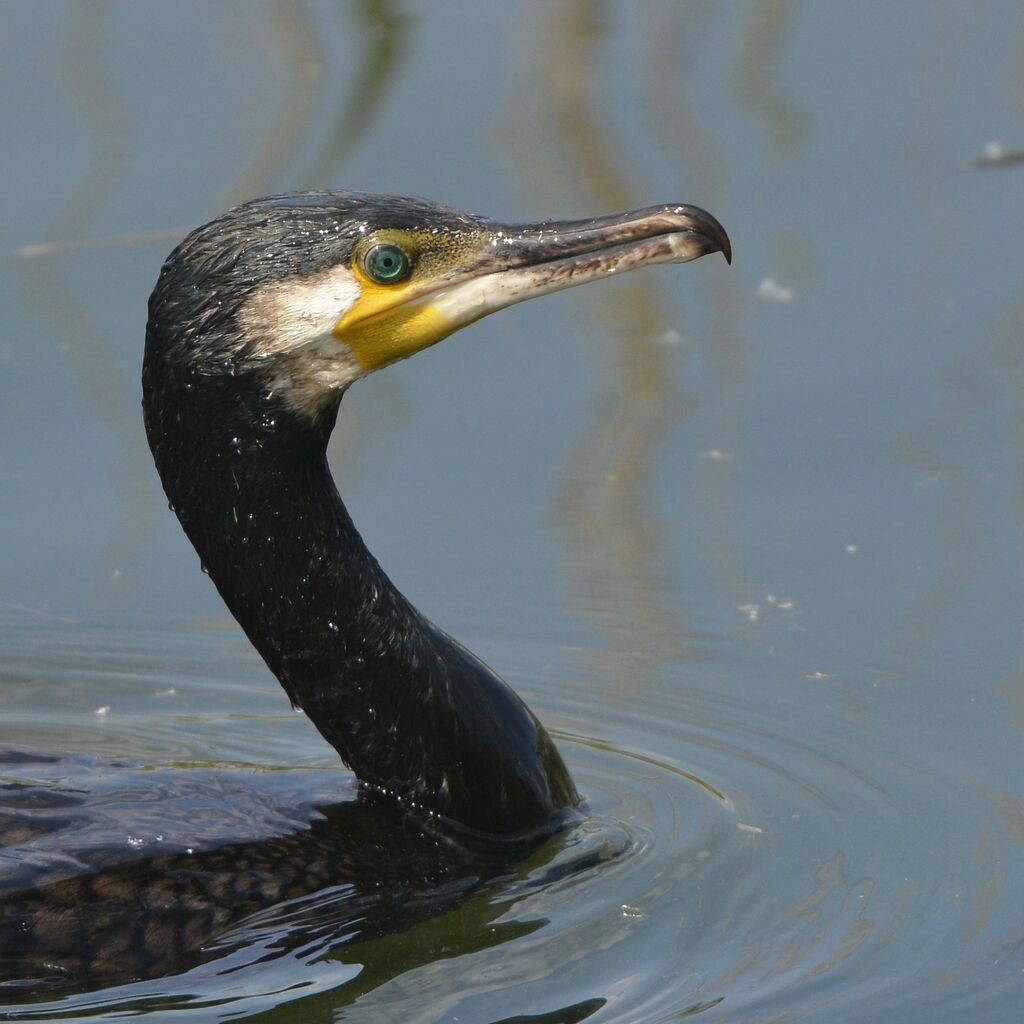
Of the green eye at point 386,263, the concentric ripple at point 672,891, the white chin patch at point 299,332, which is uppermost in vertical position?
the green eye at point 386,263

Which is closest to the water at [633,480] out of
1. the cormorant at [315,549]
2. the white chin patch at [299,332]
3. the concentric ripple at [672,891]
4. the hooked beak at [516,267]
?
the concentric ripple at [672,891]

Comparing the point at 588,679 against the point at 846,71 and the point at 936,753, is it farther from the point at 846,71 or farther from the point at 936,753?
the point at 846,71

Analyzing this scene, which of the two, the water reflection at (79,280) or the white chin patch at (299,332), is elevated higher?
→ the water reflection at (79,280)

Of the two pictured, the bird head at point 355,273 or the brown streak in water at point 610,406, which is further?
the brown streak in water at point 610,406

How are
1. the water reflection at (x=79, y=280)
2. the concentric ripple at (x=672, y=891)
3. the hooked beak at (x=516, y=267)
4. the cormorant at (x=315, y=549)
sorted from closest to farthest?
1. the concentric ripple at (x=672, y=891)
2. the cormorant at (x=315, y=549)
3. the hooked beak at (x=516, y=267)
4. the water reflection at (x=79, y=280)

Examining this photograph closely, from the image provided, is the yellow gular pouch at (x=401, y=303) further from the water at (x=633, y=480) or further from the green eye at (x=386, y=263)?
the water at (x=633, y=480)

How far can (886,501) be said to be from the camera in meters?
7.00

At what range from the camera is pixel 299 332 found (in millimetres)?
4988

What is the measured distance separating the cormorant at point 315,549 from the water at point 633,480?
0.19 metres

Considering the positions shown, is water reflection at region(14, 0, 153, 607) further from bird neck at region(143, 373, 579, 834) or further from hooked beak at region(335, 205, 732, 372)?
hooked beak at region(335, 205, 732, 372)

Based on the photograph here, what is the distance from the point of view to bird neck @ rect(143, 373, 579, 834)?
520 cm

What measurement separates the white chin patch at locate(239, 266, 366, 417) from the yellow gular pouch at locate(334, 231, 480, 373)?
26 millimetres

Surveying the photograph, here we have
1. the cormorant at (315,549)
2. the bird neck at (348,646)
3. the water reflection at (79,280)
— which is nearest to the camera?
the cormorant at (315,549)

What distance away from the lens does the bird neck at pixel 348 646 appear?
5203mm
